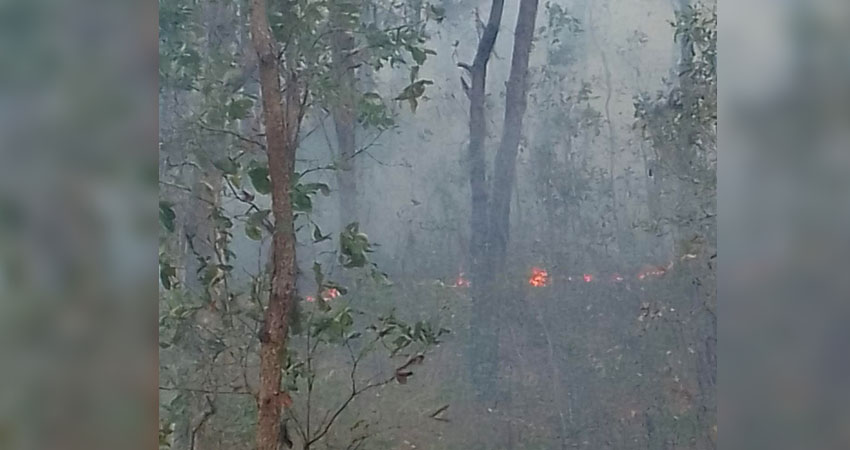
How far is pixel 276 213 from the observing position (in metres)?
1.36

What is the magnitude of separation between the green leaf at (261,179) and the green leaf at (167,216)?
159 millimetres

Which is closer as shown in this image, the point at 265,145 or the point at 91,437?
the point at 91,437

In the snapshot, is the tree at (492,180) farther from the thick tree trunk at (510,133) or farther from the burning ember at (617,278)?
the burning ember at (617,278)

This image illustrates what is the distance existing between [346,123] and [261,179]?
0.63 ft

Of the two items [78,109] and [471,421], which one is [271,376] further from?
[78,109]

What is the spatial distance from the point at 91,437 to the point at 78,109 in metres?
0.42

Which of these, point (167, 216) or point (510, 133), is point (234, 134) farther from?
point (510, 133)

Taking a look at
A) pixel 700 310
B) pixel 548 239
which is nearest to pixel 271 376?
pixel 548 239

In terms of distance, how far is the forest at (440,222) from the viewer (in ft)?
4.28

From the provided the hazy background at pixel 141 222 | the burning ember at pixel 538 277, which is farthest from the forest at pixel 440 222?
the hazy background at pixel 141 222

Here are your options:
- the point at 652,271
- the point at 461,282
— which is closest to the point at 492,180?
the point at 461,282

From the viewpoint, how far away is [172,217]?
1.36m

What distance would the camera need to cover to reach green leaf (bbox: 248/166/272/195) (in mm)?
1359

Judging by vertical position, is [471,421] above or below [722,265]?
below
